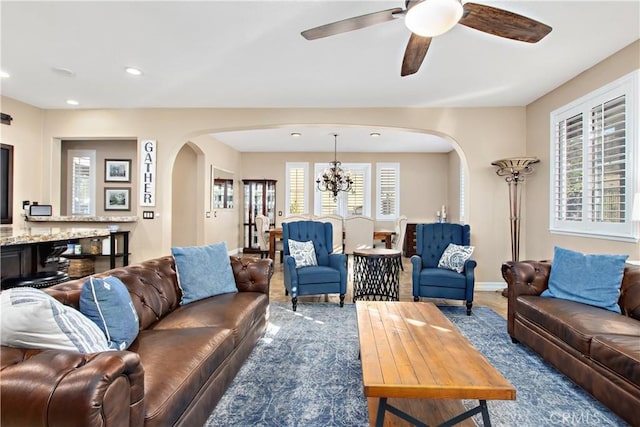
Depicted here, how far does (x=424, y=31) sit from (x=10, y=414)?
2.43 m

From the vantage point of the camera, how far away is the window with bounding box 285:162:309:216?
344 inches

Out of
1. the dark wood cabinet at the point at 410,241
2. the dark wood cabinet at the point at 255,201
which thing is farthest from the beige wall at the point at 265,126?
the dark wood cabinet at the point at 255,201

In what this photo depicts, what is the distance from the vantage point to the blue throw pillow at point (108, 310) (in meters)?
1.57

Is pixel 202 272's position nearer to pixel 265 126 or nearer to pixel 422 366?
pixel 422 366

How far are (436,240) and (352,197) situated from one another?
182 inches

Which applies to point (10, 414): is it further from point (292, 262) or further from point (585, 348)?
point (292, 262)

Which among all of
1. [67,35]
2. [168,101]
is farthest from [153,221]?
[67,35]

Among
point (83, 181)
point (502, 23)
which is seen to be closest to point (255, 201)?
point (83, 181)

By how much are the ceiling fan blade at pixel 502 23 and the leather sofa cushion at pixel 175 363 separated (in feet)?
7.91

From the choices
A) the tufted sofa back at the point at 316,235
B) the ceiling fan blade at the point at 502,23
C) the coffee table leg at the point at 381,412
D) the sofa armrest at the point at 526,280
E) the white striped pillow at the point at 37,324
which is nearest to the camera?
the white striped pillow at the point at 37,324

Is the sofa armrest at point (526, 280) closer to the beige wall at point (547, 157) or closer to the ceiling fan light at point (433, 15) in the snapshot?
the beige wall at point (547, 157)

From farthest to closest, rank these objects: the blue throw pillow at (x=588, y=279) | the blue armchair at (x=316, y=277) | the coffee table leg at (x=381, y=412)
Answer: the blue armchair at (x=316, y=277) < the blue throw pillow at (x=588, y=279) < the coffee table leg at (x=381, y=412)

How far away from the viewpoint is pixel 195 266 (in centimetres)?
266

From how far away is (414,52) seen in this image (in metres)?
2.47
